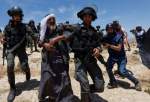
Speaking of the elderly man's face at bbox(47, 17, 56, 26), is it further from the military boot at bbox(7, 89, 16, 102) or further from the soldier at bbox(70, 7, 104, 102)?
the military boot at bbox(7, 89, 16, 102)

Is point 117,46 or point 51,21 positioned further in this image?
point 117,46

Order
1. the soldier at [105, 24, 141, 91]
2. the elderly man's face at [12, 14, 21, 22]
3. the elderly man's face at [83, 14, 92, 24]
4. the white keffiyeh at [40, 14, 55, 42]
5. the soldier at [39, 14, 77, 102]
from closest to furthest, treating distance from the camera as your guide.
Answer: the white keffiyeh at [40, 14, 55, 42] < the soldier at [39, 14, 77, 102] < the elderly man's face at [83, 14, 92, 24] < the elderly man's face at [12, 14, 21, 22] < the soldier at [105, 24, 141, 91]

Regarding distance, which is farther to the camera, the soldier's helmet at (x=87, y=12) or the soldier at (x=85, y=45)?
the soldier at (x=85, y=45)

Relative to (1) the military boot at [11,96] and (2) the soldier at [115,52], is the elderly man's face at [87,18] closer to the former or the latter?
(2) the soldier at [115,52]

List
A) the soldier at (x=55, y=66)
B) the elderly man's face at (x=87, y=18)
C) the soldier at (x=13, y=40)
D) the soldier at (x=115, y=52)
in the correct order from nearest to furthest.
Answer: the soldier at (x=55, y=66)
the elderly man's face at (x=87, y=18)
the soldier at (x=13, y=40)
the soldier at (x=115, y=52)

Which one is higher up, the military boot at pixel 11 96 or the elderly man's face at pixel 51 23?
the elderly man's face at pixel 51 23

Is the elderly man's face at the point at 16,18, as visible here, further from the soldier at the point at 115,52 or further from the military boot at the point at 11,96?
the soldier at the point at 115,52

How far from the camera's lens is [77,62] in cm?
881

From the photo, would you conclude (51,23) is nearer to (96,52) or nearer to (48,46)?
(48,46)

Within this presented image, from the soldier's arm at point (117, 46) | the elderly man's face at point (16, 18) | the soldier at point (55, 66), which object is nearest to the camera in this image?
the soldier at point (55, 66)

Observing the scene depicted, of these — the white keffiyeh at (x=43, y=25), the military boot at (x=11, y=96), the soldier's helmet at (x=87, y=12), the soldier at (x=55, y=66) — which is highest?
the soldier's helmet at (x=87, y=12)

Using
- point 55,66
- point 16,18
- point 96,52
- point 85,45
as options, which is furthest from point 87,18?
point 16,18

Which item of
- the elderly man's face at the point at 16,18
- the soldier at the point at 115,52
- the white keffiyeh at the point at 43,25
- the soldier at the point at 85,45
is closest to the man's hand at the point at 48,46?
the white keffiyeh at the point at 43,25

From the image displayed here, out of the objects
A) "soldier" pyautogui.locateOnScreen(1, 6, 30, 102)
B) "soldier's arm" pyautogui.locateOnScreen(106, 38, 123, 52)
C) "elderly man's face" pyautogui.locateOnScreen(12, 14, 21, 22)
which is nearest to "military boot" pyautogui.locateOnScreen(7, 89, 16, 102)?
"soldier" pyautogui.locateOnScreen(1, 6, 30, 102)
